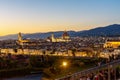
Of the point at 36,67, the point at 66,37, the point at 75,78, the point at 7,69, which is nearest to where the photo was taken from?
the point at 75,78

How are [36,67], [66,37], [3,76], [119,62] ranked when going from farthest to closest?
[66,37]
[36,67]
[3,76]
[119,62]

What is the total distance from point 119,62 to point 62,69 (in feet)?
86.7

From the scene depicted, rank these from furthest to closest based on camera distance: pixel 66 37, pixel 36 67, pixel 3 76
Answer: pixel 66 37, pixel 36 67, pixel 3 76

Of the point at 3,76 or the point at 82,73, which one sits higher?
the point at 82,73

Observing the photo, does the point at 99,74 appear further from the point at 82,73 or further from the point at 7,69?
the point at 7,69

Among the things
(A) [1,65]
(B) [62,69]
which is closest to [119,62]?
(B) [62,69]

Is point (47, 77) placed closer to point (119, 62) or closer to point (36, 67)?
point (36, 67)

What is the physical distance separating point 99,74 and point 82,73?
1.47 metres

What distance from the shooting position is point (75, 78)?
7.72 metres

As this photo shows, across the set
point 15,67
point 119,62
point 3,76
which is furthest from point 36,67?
point 119,62

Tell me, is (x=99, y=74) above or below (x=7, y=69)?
above

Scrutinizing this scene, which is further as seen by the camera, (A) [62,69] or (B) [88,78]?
(A) [62,69]

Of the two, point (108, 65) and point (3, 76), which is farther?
point (3, 76)

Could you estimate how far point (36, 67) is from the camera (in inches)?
1885
